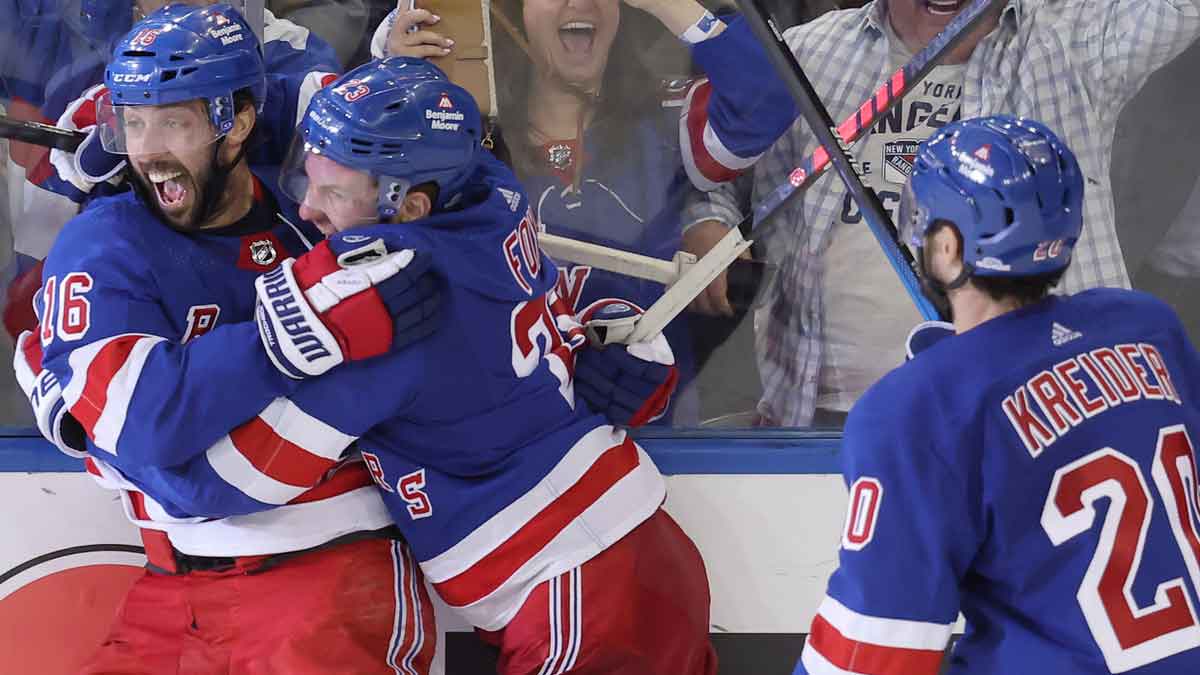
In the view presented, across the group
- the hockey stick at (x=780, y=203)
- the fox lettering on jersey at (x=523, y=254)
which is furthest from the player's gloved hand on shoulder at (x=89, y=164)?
the hockey stick at (x=780, y=203)

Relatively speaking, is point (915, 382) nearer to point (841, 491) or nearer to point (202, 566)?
point (841, 491)

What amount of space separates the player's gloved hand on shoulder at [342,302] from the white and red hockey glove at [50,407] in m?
0.28

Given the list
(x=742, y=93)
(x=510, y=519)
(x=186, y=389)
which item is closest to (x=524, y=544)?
(x=510, y=519)

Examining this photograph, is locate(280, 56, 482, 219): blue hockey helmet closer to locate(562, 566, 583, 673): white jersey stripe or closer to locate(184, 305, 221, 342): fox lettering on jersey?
locate(184, 305, 221, 342): fox lettering on jersey

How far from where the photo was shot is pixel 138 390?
1723mm

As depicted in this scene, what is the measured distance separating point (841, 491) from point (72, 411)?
1.13 m

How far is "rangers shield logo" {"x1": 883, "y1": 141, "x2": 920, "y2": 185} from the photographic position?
2.33 meters

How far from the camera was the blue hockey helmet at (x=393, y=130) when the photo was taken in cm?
175

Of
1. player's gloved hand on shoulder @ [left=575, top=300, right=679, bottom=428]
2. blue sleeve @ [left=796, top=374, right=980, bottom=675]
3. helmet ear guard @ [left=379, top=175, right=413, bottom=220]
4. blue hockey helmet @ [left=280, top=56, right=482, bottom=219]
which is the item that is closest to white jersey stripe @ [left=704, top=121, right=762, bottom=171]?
player's gloved hand on shoulder @ [left=575, top=300, right=679, bottom=428]

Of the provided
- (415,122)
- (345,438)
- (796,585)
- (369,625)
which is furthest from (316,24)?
(796,585)

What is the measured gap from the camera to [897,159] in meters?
2.33

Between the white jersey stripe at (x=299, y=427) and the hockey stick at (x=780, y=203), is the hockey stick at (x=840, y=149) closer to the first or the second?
the hockey stick at (x=780, y=203)

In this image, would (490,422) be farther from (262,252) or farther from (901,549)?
(901,549)

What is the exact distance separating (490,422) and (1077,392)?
0.78 m
